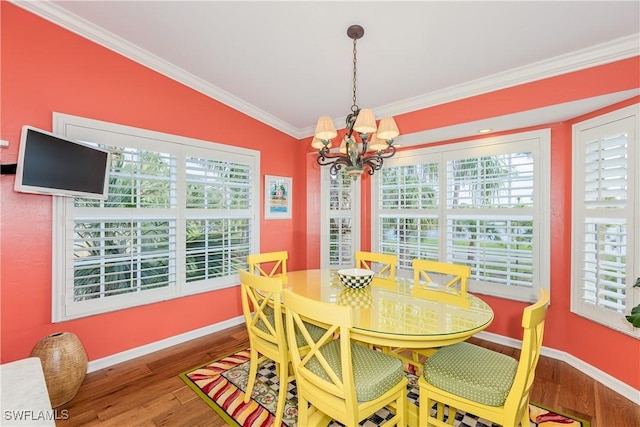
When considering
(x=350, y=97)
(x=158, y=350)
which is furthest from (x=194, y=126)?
(x=158, y=350)

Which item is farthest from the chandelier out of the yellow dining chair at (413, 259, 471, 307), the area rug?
the area rug

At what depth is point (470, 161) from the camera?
341 cm

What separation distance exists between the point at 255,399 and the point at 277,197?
2.57 m

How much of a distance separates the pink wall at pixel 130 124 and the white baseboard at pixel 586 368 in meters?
0.05

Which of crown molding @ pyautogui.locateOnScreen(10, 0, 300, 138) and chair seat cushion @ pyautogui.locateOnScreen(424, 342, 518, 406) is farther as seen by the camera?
crown molding @ pyautogui.locateOnScreen(10, 0, 300, 138)

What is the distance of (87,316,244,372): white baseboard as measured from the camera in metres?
2.69

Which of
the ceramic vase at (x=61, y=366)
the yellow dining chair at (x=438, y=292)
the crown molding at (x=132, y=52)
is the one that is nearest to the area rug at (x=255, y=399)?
the yellow dining chair at (x=438, y=292)

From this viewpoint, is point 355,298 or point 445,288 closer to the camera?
point 355,298

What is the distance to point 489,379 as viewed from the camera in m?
1.59

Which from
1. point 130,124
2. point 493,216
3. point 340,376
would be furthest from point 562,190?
point 130,124

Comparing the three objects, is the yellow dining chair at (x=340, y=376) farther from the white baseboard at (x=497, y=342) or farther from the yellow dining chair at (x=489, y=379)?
the white baseboard at (x=497, y=342)

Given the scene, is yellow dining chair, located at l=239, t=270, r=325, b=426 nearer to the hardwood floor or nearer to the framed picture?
the hardwood floor

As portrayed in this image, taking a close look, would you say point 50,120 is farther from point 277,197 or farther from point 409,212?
point 409,212

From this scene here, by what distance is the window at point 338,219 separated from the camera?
438 centimetres
